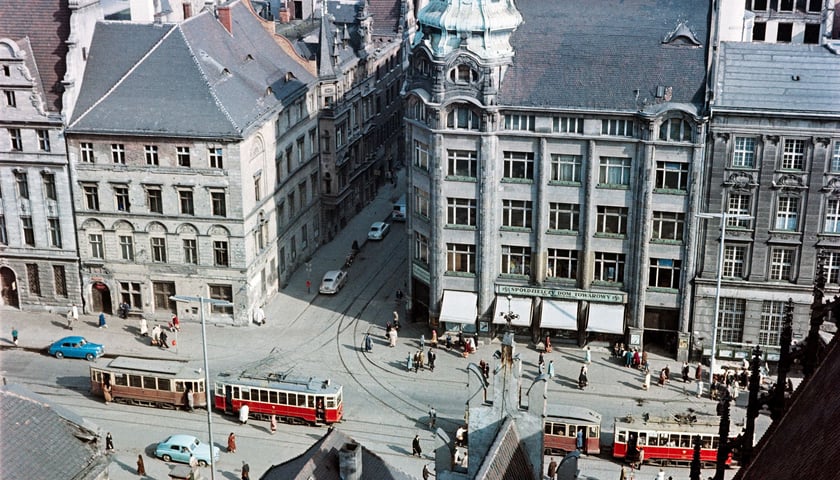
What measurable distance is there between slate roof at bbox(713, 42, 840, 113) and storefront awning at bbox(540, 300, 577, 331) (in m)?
18.5

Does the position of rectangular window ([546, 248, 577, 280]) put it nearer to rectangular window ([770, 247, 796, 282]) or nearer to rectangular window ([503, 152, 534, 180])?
rectangular window ([503, 152, 534, 180])

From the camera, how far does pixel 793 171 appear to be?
76.1 metres

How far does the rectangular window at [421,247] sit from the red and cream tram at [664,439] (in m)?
23.7

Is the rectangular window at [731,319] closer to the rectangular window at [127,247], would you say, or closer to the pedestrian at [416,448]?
the pedestrian at [416,448]

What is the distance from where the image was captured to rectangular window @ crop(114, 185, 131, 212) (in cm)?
8525

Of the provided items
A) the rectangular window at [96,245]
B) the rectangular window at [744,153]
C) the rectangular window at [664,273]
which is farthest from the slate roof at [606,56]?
the rectangular window at [96,245]

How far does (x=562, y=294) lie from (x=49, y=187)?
41.8m

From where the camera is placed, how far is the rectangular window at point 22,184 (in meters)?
86.8

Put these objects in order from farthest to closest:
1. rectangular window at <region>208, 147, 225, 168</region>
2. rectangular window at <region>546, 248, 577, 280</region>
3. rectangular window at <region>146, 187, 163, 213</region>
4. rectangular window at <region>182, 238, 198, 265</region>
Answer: rectangular window at <region>182, 238, 198, 265</region>, rectangular window at <region>146, 187, 163, 213</region>, rectangular window at <region>208, 147, 225, 168</region>, rectangular window at <region>546, 248, 577, 280</region>

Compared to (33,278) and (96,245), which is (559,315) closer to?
(96,245)

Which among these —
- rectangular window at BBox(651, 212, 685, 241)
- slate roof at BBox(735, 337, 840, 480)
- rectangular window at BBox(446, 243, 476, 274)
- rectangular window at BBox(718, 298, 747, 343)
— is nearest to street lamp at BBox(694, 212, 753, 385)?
rectangular window at BBox(718, 298, 747, 343)

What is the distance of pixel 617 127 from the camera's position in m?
77.9

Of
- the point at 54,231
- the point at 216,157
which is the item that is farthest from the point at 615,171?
the point at 54,231

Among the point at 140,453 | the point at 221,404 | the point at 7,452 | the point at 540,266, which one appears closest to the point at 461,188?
the point at 540,266
